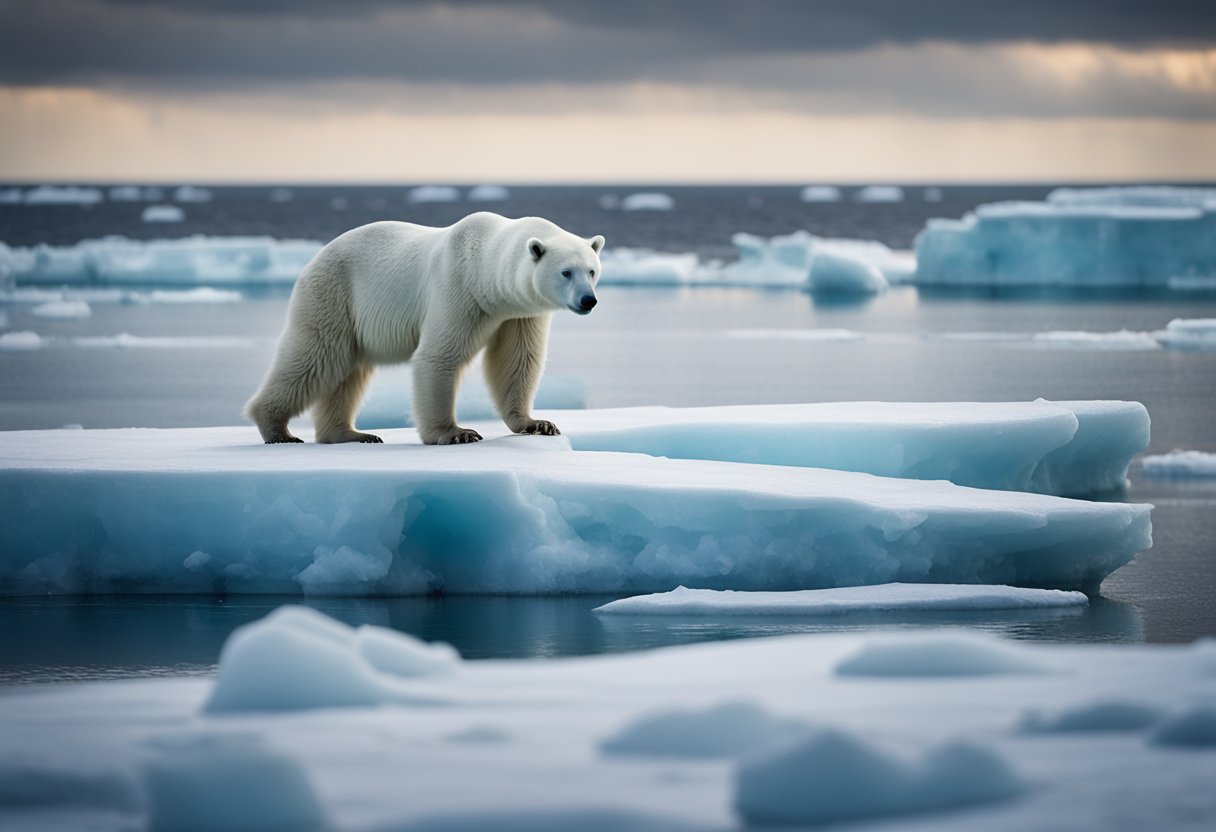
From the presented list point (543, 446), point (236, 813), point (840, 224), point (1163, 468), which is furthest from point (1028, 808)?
point (840, 224)

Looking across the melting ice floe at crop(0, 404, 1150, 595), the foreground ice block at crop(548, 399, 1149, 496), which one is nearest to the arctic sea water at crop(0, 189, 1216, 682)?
the melting ice floe at crop(0, 404, 1150, 595)

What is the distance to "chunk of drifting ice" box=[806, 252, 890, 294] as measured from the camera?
27.6 meters

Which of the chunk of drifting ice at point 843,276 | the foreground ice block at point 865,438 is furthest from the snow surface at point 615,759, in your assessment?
the chunk of drifting ice at point 843,276

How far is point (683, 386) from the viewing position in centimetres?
1523

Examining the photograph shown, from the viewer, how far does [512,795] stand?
2770mm

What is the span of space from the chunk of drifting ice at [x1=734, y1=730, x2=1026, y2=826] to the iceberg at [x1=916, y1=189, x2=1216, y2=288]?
2302 centimetres

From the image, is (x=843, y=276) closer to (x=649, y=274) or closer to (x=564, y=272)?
(x=649, y=274)

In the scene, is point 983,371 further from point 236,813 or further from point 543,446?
point 236,813

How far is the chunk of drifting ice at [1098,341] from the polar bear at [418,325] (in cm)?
1213

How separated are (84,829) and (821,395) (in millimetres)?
11809

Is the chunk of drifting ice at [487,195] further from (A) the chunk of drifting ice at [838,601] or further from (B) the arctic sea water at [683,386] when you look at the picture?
(A) the chunk of drifting ice at [838,601]

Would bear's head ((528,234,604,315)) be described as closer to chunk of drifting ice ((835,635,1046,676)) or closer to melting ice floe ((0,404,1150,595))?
melting ice floe ((0,404,1150,595))

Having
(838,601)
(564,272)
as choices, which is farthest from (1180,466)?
(564,272)

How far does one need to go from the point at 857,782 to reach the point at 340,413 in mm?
5061
